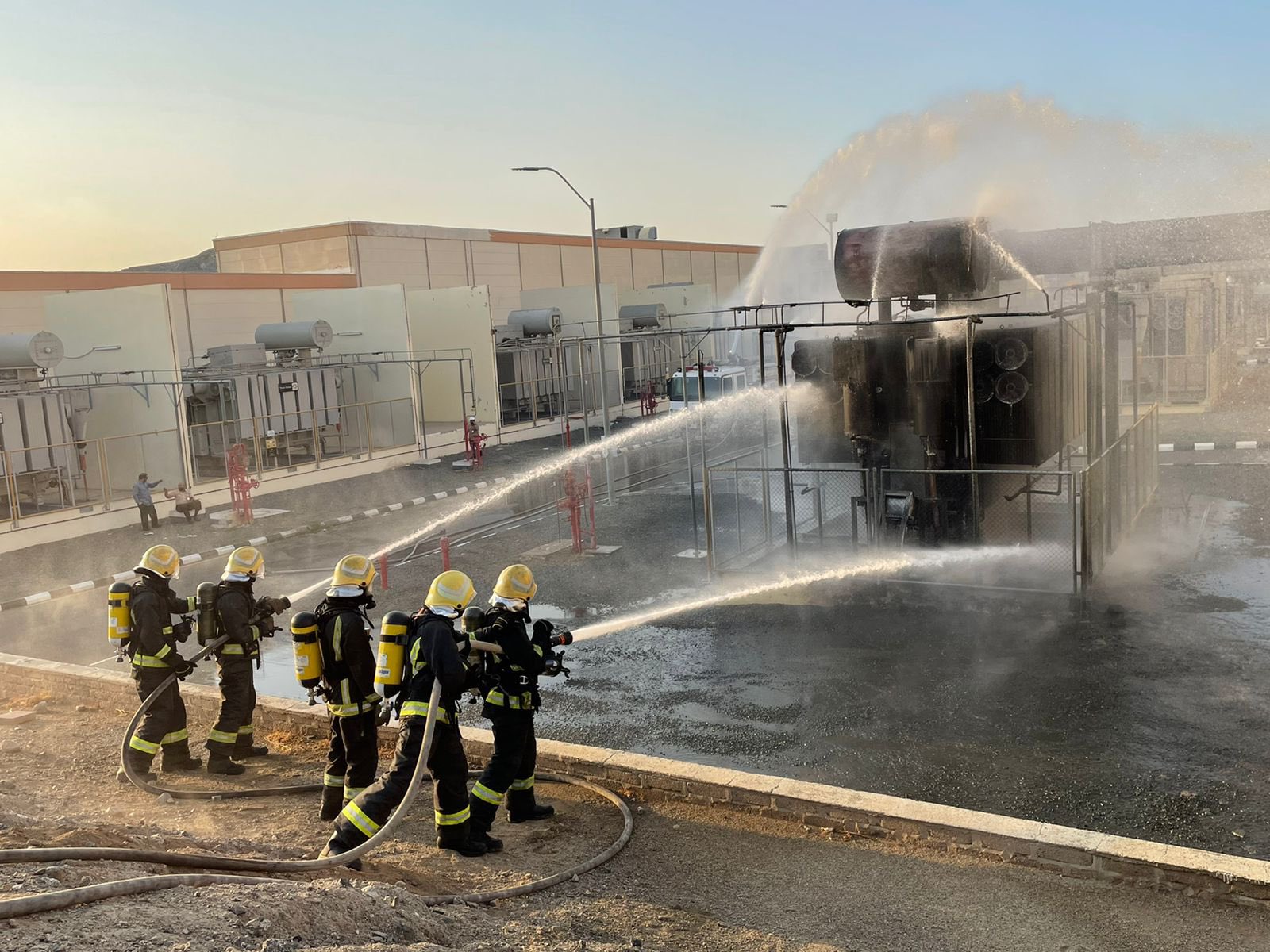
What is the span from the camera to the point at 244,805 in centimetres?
724

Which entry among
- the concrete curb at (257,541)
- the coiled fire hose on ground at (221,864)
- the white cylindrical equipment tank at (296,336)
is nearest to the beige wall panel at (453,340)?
the white cylindrical equipment tank at (296,336)

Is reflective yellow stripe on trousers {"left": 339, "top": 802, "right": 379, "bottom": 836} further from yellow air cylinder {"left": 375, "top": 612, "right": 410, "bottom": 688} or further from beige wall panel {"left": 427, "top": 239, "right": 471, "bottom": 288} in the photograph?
beige wall panel {"left": 427, "top": 239, "right": 471, "bottom": 288}

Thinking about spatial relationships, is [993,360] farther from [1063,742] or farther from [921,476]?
[1063,742]

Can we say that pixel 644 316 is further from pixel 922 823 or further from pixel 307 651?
pixel 922 823

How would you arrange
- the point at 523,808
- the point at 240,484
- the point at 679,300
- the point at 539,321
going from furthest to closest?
the point at 679,300
the point at 539,321
the point at 240,484
the point at 523,808

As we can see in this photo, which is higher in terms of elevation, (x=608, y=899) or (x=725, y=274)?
(x=725, y=274)

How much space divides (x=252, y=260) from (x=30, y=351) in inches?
1170

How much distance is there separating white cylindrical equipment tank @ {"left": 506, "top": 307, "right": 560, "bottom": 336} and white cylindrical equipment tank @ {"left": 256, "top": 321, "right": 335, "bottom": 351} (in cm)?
829

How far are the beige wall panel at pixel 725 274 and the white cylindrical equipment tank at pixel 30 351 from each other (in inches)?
1863

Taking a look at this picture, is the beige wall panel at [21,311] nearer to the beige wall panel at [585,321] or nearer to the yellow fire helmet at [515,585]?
the beige wall panel at [585,321]

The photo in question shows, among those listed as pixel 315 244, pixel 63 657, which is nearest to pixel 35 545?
pixel 63 657

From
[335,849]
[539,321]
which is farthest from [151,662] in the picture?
[539,321]

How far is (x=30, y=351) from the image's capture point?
65.7 ft

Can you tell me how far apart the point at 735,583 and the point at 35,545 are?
1303 cm
